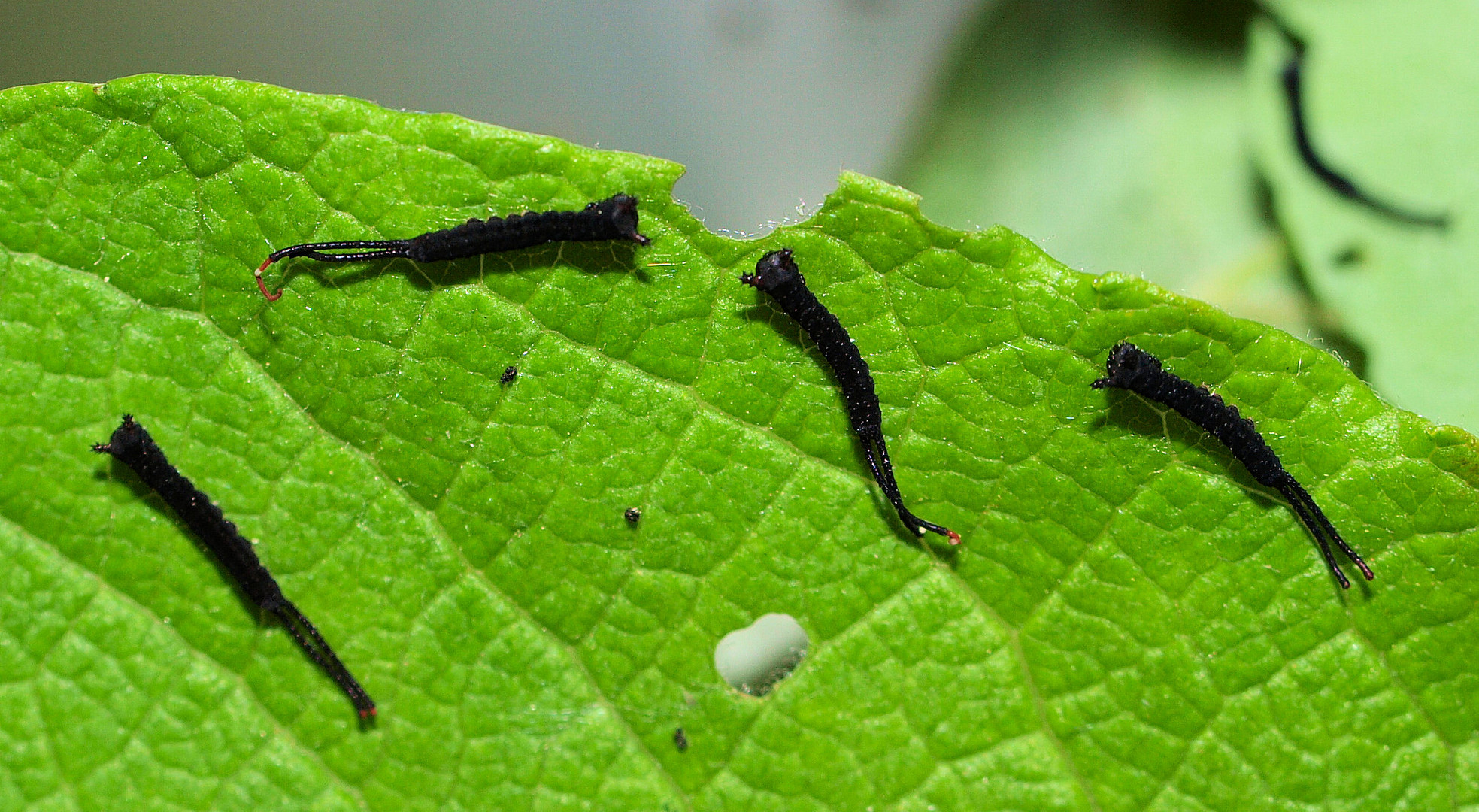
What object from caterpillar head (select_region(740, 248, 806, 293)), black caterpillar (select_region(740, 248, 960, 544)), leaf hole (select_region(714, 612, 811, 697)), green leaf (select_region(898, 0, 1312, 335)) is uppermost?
green leaf (select_region(898, 0, 1312, 335))

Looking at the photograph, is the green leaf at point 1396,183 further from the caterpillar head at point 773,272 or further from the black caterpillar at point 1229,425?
the caterpillar head at point 773,272

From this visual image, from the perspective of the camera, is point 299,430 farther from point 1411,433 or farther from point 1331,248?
point 1331,248

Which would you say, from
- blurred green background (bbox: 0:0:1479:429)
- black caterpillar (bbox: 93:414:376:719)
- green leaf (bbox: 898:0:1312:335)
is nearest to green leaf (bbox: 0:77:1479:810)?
black caterpillar (bbox: 93:414:376:719)

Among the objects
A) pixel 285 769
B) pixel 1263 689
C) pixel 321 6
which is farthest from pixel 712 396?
pixel 321 6

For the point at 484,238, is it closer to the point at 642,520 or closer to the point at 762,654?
the point at 642,520

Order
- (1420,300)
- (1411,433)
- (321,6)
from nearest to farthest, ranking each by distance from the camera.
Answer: (1411,433)
(1420,300)
(321,6)

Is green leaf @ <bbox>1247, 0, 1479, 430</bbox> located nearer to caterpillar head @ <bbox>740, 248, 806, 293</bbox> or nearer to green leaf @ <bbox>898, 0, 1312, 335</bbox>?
green leaf @ <bbox>898, 0, 1312, 335</bbox>

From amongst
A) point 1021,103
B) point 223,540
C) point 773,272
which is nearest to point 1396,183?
point 1021,103
